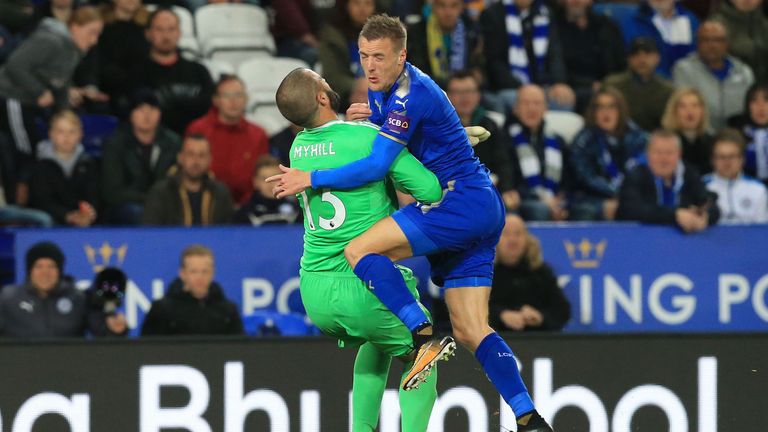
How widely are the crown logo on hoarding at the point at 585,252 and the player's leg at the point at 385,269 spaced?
4.04 meters

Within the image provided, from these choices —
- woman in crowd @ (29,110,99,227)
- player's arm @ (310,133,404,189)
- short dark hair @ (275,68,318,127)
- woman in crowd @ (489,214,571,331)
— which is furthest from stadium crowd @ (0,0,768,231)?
player's arm @ (310,133,404,189)

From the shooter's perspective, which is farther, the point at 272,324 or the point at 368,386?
the point at 272,324

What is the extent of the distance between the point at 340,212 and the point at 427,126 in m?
Result: 0.55

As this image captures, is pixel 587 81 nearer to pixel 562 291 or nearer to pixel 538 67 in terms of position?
pixel 538 67

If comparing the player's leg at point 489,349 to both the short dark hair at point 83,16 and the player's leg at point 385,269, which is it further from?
the short dark hair at point 83,16

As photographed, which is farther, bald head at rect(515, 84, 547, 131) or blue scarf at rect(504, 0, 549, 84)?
blue scarf at rect(504, 0, 549, 84)

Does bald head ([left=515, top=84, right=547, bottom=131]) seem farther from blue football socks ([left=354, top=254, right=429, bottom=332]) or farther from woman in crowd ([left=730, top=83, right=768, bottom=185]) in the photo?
blue football socks ([left=354, top=254, right=429, bottom=332])

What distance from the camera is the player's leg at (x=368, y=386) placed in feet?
25.0

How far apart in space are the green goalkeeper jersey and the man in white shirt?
16.7 feet

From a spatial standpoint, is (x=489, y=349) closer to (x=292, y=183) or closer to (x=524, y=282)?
(x=292, y=183)

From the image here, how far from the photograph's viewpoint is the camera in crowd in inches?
402

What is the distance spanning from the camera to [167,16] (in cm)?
1259

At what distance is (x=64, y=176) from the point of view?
38.2ft

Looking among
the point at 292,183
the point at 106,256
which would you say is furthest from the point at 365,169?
the point at 106,256
